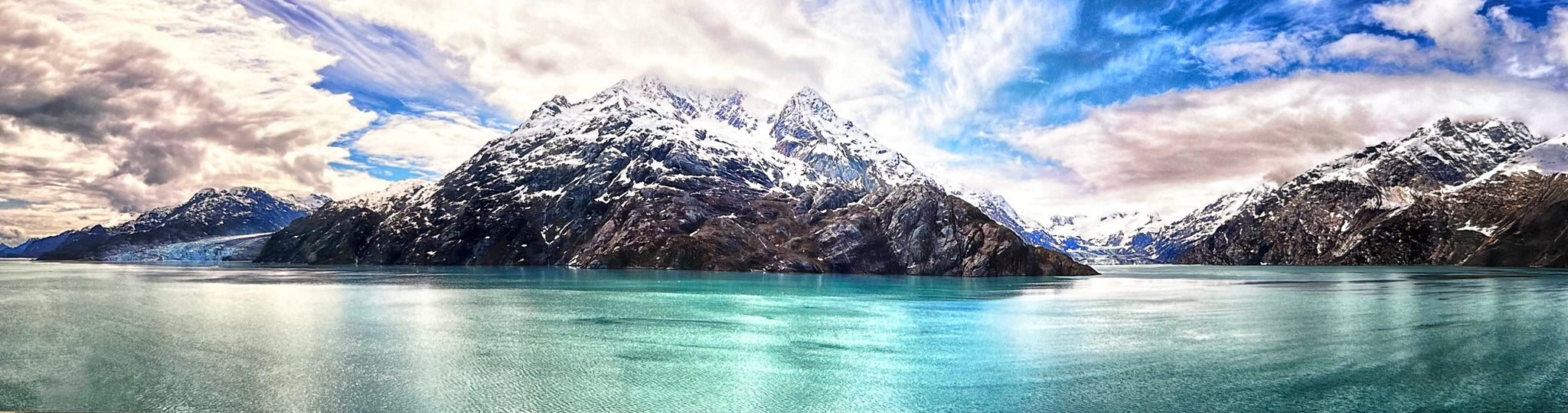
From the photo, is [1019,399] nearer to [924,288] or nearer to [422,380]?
[422,380]

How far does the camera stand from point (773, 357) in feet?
160

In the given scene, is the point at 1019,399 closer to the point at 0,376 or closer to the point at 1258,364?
the point at 1258,364

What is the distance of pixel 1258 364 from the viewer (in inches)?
1796

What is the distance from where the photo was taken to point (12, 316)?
70.2 m

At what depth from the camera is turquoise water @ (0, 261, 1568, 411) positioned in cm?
3581

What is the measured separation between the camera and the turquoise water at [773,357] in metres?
35.8

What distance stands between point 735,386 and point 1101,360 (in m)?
23.2

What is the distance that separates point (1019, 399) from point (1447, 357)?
107 feet

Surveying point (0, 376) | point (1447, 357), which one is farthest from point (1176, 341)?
point (0, 376)

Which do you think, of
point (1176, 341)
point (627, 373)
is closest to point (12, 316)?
point (627, 373)

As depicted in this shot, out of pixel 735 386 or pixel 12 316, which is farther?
pixel 12 316

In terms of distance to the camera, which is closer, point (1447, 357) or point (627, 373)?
point (627, 373)

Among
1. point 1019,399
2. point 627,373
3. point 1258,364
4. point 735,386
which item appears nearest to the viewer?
point 1019,399

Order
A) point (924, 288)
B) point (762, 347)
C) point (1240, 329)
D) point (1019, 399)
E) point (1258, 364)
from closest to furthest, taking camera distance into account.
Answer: point (1019, 399) → point (1258, 364) → point (762, 347) → point (1240, 329) → point (924, 288)
